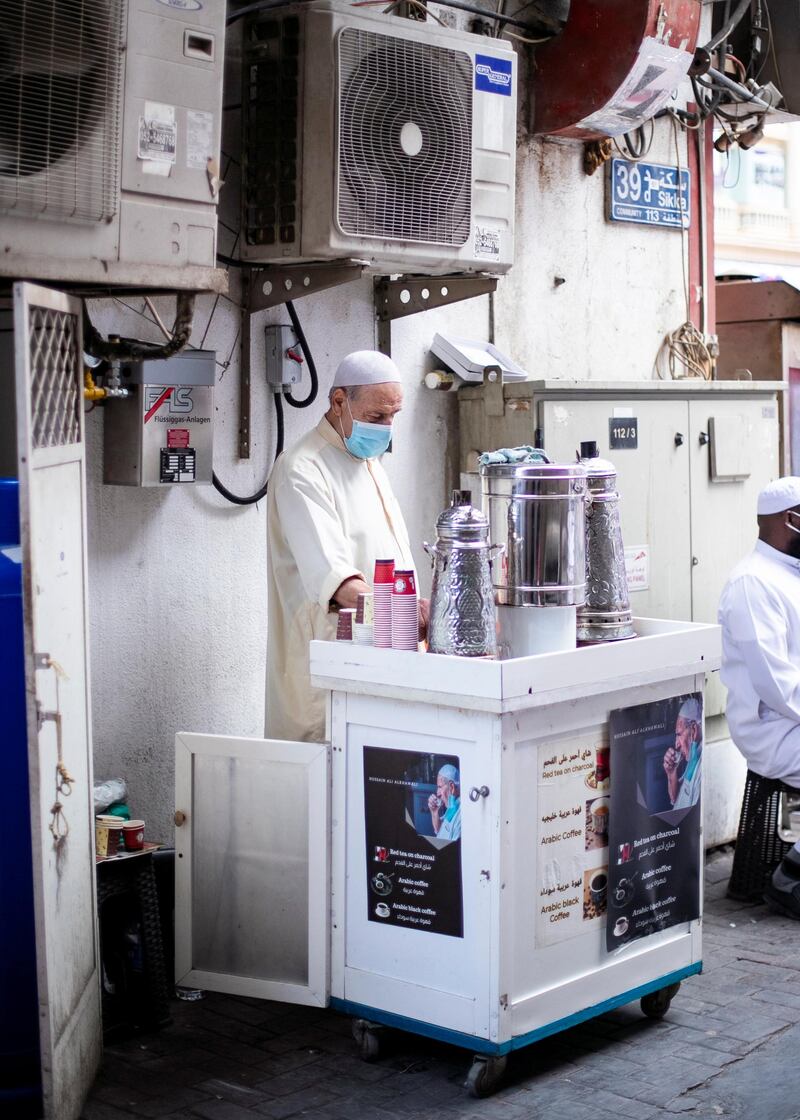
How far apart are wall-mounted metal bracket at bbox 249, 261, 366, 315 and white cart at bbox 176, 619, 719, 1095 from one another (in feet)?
4.68

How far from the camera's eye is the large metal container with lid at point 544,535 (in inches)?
156

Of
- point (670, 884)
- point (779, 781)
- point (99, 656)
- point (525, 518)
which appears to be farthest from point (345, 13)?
point (779, 781)

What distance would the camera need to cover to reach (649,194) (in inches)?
270

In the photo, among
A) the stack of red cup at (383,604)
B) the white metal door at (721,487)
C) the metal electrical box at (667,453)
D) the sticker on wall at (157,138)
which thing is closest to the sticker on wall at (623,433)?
the metal electrical box at (667,453)

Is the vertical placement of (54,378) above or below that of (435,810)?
above

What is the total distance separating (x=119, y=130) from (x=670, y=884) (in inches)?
109

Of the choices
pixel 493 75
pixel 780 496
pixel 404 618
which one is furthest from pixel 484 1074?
pixel 493 75

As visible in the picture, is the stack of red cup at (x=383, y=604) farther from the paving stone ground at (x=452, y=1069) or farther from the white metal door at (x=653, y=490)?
the white metal door at (x=653, y=490)

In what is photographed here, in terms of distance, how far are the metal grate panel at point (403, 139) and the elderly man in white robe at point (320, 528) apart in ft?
1.65

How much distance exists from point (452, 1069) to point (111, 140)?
2808 millimetres

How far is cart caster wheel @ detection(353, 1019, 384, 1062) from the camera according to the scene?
4199 mm

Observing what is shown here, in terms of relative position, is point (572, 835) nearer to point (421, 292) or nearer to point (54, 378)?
point (54, 378)

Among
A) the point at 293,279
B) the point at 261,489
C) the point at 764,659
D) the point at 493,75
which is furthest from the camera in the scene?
the point at 764,659

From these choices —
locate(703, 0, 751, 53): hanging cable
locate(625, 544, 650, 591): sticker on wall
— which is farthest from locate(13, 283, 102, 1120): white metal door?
locate(703, 0, 751, 53): hanging cable
